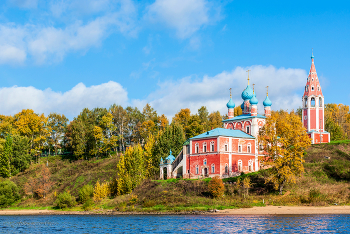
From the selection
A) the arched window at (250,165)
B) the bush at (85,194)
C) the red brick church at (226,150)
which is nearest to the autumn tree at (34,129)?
the bush at (85,194)

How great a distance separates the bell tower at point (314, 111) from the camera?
230ft

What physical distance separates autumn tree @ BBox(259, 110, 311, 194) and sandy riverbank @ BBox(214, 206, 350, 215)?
161 inches

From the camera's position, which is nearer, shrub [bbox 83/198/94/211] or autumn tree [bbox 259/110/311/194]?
autumn tree [bbox 259/110/311/194]

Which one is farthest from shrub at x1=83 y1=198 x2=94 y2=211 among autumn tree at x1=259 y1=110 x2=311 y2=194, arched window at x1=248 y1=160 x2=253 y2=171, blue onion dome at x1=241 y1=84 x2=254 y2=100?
blue onion dome at x1=241 y1=84 x2=254 y2=100

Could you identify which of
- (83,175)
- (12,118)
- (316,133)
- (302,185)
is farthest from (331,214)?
(12,118)

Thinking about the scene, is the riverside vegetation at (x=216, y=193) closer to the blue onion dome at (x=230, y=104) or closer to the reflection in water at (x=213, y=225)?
the reflection in water at (x=213, y=225)

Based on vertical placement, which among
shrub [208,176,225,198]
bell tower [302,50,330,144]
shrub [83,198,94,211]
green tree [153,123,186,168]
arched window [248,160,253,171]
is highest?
bell tower [302,50,330,144]

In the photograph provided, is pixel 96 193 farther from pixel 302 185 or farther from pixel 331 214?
pixel 331 214

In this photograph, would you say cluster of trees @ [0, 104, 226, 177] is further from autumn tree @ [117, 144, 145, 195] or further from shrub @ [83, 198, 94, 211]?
shrub @ [83, 198, 94, 211]

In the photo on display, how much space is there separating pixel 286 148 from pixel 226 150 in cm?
947

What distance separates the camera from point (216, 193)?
4656 centimetres

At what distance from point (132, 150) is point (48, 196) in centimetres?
1720

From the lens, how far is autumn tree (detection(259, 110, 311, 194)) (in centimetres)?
4534

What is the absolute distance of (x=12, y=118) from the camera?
285ft
